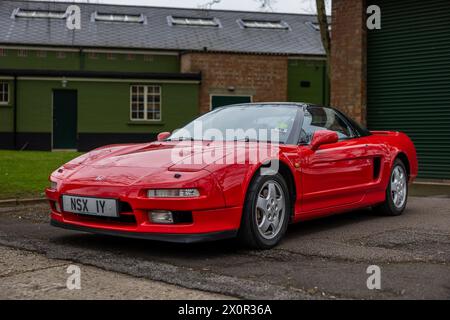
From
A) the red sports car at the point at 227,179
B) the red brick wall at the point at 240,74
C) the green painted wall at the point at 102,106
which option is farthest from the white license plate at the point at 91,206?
the red brick wall at the point at 240,74

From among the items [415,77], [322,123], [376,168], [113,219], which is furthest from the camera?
[415,77]

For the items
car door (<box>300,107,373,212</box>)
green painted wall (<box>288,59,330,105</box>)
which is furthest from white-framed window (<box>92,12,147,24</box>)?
car door (<box>300,107,373,212</box>)

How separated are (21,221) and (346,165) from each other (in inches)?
142

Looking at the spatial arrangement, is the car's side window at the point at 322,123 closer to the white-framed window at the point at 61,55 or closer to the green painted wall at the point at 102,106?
the green painted wall at the point at 102,106

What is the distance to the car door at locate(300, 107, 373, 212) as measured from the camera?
5.66 metres

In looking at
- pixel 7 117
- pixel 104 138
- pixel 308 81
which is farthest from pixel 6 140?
pixel 308 81

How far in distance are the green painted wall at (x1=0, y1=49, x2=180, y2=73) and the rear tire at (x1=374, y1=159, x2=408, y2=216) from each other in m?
20.4

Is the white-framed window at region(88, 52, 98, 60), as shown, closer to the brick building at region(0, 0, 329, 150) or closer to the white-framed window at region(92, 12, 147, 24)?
the brick building at region(0, 0, 329, 150)

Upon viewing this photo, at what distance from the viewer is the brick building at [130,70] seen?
23.6m

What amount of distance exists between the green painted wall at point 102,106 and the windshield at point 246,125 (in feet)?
59.8

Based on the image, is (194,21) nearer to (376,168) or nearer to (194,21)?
(194,21)

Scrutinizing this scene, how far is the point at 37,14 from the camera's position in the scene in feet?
92.7

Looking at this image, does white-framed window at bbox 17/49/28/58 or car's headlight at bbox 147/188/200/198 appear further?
white-framed window at bbox 17/49/28/58

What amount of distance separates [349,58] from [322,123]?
7000 millimetres
